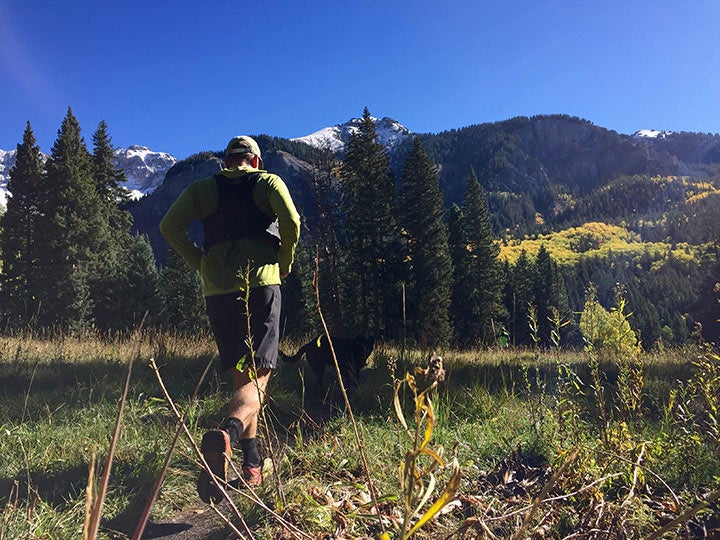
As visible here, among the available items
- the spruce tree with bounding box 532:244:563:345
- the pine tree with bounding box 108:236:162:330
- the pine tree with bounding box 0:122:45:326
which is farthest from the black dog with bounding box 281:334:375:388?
the spruce tree with bounding box 532:244:563:345

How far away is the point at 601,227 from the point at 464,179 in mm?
61177

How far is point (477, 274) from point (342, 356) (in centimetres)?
2985

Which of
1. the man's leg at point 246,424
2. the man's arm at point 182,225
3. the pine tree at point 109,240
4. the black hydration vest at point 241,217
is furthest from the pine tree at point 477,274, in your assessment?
the man's leg at point 246,424

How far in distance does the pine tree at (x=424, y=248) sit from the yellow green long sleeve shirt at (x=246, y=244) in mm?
22751

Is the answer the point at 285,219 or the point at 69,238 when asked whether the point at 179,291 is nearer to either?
the point at 69,238

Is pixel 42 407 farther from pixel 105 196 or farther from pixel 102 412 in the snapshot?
pixel 105 196

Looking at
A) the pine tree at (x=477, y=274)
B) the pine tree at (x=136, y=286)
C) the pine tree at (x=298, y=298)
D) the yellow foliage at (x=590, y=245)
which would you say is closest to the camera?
the pine tree at (x=298, y=298)

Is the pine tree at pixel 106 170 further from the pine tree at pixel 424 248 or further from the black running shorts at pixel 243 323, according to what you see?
the black running shorts at pixel 243 323

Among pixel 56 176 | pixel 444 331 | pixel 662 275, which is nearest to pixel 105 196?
pixel 56 176

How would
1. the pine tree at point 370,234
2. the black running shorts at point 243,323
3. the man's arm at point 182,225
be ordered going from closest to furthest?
1. the black running shorts at point 243,323
2. the man's arm at point 182,225
3. the pine tree at point 370,234

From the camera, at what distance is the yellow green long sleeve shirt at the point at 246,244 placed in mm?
2838

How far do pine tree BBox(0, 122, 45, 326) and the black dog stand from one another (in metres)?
28.0

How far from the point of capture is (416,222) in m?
27.8

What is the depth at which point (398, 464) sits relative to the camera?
184 centimetres
